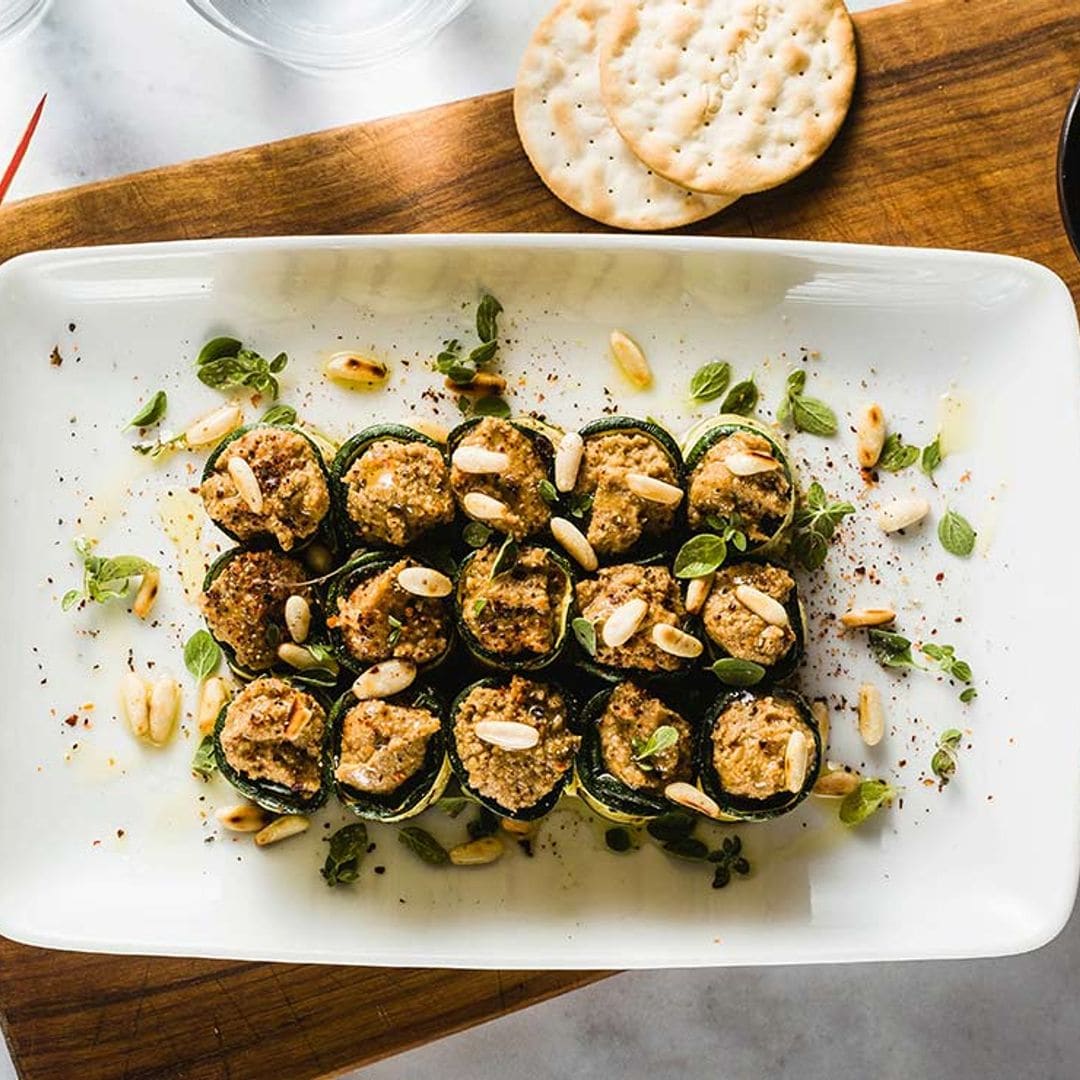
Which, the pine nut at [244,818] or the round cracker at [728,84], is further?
the round cracker at [728,84]

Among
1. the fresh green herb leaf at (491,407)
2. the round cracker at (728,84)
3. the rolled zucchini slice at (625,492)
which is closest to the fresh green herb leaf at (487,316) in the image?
the fresh green herb leaf at (491,407)

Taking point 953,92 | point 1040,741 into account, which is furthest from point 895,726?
point 953,92

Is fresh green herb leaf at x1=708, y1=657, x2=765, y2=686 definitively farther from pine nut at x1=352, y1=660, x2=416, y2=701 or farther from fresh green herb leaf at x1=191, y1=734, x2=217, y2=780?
fresh green herb leaf at x1=191, y1=734, x2=217, y2=780

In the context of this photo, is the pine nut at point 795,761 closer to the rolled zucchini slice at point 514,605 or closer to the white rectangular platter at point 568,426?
the white rectangular platter at point 568,426

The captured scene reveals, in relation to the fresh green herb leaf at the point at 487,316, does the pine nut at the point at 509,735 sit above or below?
below

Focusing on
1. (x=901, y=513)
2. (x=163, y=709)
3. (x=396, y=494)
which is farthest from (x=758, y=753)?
(x=163, y=709)

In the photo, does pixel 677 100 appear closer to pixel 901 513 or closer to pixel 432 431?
pixel 432 431
